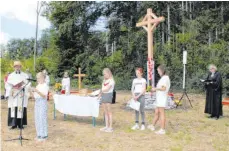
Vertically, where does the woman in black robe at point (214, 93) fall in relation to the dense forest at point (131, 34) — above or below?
below

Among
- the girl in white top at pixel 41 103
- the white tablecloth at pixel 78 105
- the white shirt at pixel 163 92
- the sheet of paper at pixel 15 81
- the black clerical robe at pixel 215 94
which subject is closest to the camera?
the girl in white top at pixel 41 103

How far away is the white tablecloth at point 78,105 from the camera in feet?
26.4

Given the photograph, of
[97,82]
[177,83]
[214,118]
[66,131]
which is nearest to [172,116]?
[214,118]

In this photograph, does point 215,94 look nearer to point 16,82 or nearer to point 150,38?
point 150,38

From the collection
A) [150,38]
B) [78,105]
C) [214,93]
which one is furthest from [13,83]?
[150,38]

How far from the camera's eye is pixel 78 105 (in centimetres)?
842

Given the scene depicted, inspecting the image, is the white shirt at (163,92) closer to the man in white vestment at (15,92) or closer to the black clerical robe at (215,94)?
the man in white vestment at (15,92)

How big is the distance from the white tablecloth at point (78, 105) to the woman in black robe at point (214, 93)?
151 inches

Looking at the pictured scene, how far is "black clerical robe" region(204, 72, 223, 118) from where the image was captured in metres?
9.88

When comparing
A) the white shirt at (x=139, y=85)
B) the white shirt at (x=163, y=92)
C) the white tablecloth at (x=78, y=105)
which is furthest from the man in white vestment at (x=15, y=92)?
the white shirt at (x=163, y=92)

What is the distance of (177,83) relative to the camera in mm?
19641

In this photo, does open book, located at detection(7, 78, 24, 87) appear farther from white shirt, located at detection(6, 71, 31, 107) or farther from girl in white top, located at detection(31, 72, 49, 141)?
girl in white top, located at detection(31, 72, 49, 141)

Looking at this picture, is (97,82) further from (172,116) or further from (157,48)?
(172,116)

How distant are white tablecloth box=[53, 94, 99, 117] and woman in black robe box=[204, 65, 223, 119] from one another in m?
3.84
